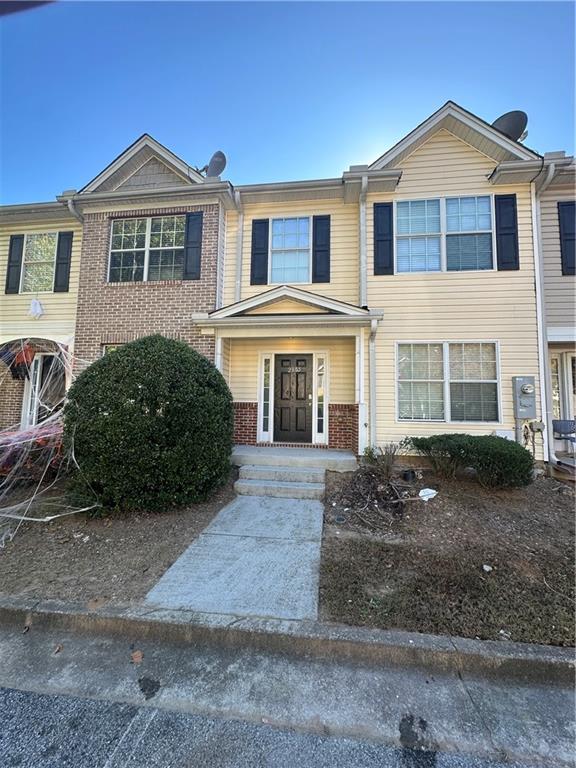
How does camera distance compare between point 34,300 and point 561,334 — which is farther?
point 34,300

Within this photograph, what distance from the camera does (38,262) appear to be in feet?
29.2

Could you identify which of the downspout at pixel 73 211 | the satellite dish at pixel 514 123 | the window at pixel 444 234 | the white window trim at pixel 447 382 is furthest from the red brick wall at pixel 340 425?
the downspout at pixel 73 211

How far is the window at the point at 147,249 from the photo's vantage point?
797 cm

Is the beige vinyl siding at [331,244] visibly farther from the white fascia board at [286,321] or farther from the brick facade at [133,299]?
the white fascia board at [286,321]

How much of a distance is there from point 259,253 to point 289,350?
2.33 meters

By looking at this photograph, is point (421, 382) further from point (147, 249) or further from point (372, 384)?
point (147, 249)

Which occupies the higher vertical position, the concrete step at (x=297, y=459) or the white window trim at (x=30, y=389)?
the white window trim at (x=30, y=389)

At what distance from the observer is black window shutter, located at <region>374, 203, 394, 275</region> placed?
740 cm

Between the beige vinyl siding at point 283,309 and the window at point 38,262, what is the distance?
558 cm

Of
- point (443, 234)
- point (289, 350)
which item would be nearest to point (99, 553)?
point (289, 350)

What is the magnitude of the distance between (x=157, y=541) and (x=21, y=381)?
7329mm

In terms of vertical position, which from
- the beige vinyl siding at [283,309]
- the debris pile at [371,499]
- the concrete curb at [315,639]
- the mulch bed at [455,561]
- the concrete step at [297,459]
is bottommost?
the concrete curb at [315,639]

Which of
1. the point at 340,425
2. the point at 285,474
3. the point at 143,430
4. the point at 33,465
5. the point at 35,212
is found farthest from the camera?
the point at 35,212

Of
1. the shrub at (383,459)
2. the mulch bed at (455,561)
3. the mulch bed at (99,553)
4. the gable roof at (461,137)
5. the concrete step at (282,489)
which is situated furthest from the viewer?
the gable roof at (461,137)
